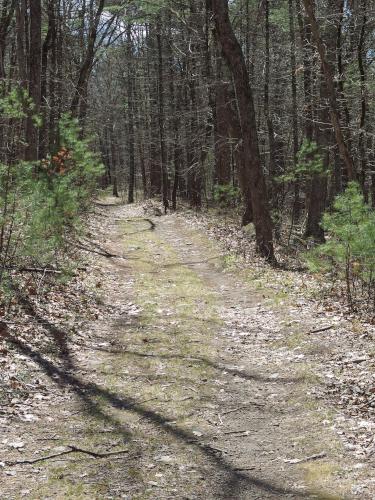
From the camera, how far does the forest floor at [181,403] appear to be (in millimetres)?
4266

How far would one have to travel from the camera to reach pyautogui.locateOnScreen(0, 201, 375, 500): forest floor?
427 centimetres

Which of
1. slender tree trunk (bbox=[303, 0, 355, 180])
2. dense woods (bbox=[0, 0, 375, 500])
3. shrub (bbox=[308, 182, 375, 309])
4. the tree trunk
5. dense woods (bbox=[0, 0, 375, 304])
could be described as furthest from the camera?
the tree trunk

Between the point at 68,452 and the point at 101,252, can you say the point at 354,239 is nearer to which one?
the point at 68,452

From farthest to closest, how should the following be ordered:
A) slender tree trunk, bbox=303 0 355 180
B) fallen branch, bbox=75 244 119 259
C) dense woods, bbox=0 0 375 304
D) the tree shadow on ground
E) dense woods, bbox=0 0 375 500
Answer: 1. fallen branch, bbox=75 244 119 259
2. slender tree trunk, bbox=303 0 355 180
3. dense woods, bbox=0 0 375 304
4. dense woods, bbox=0 0 375 500
5. the tree shadow on ground

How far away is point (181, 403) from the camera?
18.7 ft

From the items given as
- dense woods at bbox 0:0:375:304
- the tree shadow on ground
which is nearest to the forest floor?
the tree shadow on ground

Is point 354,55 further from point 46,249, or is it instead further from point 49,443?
point 49,443

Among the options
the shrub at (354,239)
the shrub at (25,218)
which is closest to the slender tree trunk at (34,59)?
the shrub at (25,218)

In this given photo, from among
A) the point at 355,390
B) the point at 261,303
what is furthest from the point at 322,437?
the point at 261,303

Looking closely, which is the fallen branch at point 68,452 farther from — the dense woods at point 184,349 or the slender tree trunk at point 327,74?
the slender tree trunk at point 327,74

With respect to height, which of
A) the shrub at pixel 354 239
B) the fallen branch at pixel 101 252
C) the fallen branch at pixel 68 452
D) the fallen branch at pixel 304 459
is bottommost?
the fallen branch at pixel 68 452

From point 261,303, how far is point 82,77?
1325 cm

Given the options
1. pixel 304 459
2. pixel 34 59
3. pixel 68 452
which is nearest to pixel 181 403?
pixel 68 452

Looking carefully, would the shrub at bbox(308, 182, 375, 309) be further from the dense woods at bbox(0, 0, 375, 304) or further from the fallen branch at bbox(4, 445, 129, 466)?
the fallen branch at bbox(4, 445, 129, 466)
